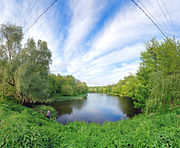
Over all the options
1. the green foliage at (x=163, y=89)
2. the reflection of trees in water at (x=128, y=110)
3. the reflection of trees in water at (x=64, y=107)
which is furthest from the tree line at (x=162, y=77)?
the reflection of trees in water at (x=64, y=107)

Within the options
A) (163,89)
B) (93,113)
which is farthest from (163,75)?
(93,113)

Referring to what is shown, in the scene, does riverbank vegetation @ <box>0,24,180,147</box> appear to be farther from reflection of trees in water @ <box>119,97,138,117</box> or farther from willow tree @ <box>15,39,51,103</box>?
reflection of trees in water @ <box>119,97,138,117</box>

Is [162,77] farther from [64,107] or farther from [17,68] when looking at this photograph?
[64,107]

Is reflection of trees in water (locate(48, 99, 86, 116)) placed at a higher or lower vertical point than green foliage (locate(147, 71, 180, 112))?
lower

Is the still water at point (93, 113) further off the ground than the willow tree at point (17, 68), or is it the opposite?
the willow tree at point (17, 68)

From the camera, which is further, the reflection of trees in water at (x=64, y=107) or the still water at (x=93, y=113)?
the reflection of trees in water at (x=64, y=107)

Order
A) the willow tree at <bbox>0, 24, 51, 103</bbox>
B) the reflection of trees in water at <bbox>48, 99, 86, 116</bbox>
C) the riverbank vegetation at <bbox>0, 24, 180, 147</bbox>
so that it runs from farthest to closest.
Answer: the reflection of trees in water at <bbox>48, 99, 86, 116</bbox> → the willow tree at <bbox>0, 24, 51, 103</bbox> → the riverbank vegetation at <bbox>0, 24, 180, 147</bbox>

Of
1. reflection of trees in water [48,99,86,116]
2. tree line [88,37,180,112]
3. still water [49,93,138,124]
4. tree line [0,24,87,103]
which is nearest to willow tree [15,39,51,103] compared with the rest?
tree line [0,24,87,103]

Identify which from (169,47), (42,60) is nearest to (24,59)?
(42,60)

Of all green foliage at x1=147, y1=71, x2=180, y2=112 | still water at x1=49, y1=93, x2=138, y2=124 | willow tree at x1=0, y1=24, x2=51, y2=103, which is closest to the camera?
green foliage at x1=147, y1=71, x2=180, y2=112

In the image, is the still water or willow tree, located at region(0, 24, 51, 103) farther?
the still water

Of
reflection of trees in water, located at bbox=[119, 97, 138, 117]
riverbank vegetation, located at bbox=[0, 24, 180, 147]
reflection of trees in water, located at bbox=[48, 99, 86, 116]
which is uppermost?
riverbank vegetation, located at bbox=[0, 24, 180, 147]

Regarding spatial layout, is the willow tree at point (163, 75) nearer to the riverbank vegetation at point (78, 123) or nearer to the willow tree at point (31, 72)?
the riverbank vegetation at point (78, 123)

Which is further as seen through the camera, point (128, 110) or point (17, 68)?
point (128, 110)
